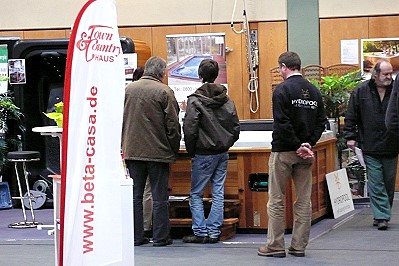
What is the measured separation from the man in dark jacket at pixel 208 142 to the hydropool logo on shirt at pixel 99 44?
3.15 metres

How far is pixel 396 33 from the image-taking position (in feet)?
40.5

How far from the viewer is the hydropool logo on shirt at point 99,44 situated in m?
4.95

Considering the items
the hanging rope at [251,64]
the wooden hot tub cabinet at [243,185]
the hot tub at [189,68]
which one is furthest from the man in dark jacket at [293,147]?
the hanging rope at [251,64]

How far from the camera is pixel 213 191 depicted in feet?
27.8

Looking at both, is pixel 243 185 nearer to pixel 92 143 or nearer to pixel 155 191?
pixel 155 191

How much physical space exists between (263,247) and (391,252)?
41.5 inches

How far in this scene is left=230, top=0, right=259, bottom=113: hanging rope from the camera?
12750 millimetres

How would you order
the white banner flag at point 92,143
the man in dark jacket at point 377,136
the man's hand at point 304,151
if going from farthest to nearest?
1. the man in dark jacket at point 377,136
2. the man's hand at point 304,151
3. the white banner flag at point 92,143

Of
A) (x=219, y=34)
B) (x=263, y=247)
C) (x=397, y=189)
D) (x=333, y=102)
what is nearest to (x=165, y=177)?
(x=263, y=247)

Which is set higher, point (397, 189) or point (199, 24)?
point (199, 24)

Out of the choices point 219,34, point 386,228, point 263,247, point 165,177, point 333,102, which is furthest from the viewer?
point 219,34

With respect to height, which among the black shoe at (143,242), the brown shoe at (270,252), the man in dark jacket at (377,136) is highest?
the man in dark jacket at (377,136)

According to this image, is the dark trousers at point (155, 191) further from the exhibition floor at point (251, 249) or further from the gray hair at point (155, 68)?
the gray hair at point (155, 68)

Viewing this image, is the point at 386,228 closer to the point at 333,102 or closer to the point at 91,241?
the point at 333,102
